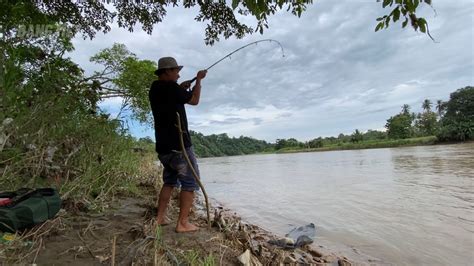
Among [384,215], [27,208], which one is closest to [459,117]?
[384,215]

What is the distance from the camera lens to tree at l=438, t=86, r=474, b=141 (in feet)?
Result: 149

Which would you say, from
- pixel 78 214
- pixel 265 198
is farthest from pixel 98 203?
pixel 265 198

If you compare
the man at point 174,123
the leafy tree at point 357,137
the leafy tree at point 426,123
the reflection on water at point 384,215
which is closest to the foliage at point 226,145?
the leafy tree at point 357,137

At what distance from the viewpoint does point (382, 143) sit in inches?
2105

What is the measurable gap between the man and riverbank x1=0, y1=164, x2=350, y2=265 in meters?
0.37

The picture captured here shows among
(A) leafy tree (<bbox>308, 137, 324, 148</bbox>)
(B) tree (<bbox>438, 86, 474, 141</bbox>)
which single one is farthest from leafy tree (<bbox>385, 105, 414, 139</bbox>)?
(A) leafy tree (<bbox>308, 137, 324, 148</bbox>)

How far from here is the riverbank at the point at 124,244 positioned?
2.22 metres

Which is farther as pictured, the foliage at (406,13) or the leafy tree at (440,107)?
the leafy tree at (440,107)

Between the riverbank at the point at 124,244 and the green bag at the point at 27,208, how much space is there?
3.1 inches

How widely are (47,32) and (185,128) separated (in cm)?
203

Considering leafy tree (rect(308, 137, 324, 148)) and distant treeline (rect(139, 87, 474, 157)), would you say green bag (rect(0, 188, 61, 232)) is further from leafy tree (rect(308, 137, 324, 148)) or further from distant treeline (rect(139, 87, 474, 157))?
leafy tree (rect(308, 137, 324, 148))

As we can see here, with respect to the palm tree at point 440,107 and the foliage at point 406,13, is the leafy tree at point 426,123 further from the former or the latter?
the foliage at point 406,13

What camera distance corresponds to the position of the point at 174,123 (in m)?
3.27

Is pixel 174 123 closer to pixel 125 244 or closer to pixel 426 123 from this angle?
pixel 125 244
